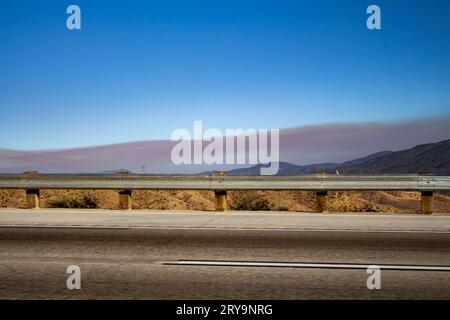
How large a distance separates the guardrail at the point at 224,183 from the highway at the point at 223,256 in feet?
3.75

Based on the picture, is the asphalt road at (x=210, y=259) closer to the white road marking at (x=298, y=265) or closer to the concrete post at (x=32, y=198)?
the white road marking at (x=298, y=265)

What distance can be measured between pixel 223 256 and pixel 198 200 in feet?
49.0

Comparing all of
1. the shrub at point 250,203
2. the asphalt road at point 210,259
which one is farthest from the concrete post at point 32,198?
the shrub at point 250,203

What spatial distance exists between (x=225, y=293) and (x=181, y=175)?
352 inches

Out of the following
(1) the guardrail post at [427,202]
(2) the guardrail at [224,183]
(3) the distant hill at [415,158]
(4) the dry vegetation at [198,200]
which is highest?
(3) the distant hill at [415,158]

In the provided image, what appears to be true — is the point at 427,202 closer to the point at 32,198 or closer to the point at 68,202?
the point at 68,202

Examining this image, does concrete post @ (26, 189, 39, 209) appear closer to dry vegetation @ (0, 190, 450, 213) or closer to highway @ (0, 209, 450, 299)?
dry vegetation @ (0, 190, 450, 213)

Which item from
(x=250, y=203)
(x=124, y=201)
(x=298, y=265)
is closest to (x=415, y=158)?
(x=250, y=203)

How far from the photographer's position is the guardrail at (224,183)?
13797mm

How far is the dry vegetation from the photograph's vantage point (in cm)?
1727

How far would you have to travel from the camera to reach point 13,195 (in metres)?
23.2

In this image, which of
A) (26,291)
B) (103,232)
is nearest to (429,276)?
(26,291)

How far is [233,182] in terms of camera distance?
46.9ft

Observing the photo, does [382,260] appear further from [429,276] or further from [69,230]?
[69,230]
